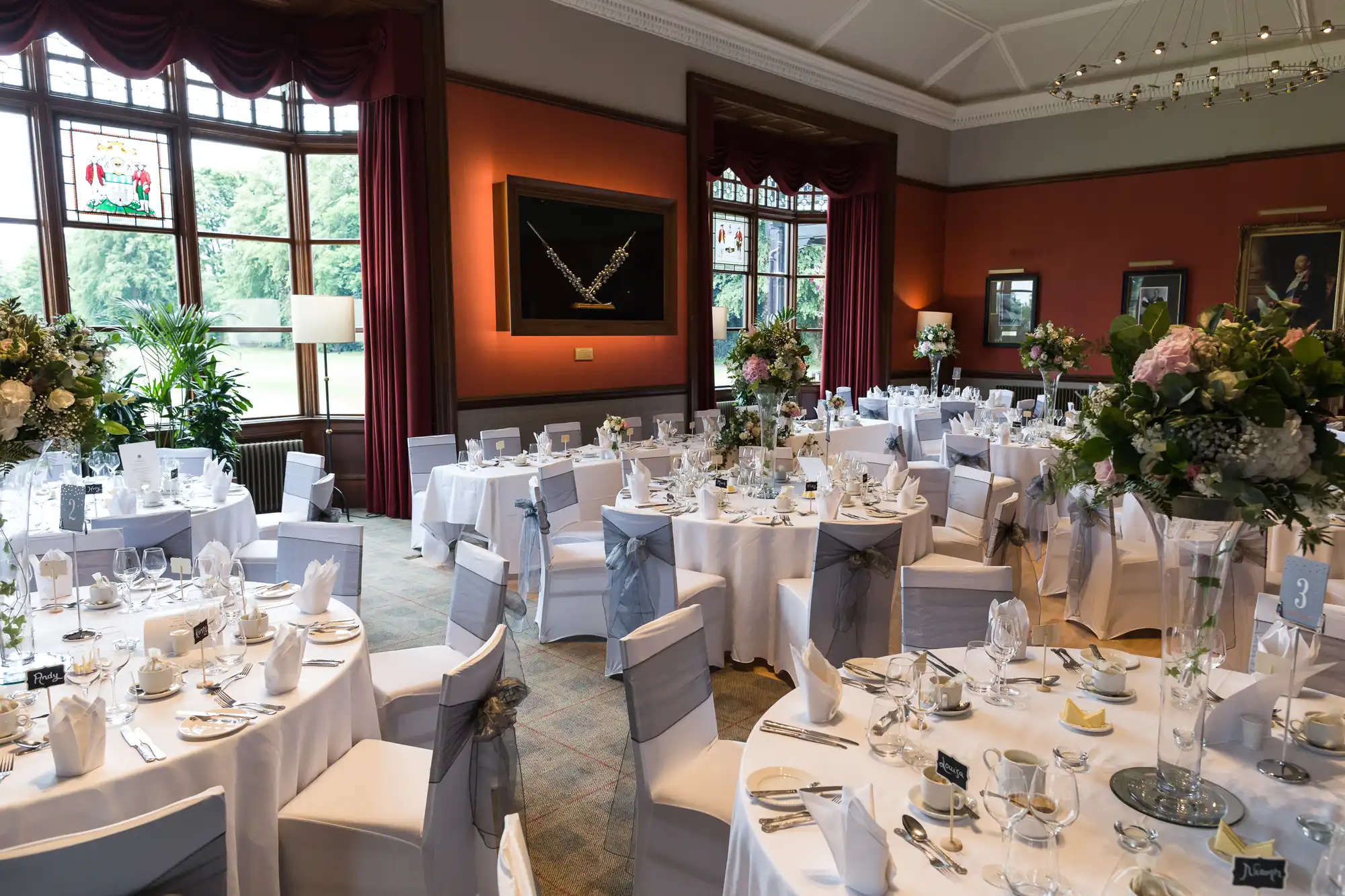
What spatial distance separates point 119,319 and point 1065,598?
7.64 metres

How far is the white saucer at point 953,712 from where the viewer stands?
2.13 meters

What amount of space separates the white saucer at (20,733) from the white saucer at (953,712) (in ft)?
7.31

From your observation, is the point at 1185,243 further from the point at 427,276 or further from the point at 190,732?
the point at 190,732

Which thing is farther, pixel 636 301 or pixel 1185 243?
pixel 1185 243

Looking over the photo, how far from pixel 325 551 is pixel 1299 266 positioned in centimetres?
1135

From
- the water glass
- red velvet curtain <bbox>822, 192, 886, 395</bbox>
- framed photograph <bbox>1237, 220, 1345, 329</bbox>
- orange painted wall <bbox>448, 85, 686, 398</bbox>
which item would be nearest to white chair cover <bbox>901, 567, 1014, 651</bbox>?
the water glass

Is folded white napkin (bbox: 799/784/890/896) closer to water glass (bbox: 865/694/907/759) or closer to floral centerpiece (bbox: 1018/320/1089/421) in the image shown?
water glass (bbox: 865/694/907/759)

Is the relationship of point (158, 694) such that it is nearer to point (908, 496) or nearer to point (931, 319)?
point (908, 496)

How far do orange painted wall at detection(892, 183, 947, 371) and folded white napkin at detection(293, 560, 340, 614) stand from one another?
10880 millimetres

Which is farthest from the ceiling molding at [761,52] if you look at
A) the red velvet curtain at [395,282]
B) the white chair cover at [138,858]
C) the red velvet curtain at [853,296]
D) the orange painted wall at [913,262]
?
the white chair cover at [138,858]

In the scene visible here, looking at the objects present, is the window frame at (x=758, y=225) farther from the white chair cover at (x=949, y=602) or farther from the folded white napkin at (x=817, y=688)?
the folded white napkin at (x=817, y=688)

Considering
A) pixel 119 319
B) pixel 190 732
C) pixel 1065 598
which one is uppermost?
pixel 119 319

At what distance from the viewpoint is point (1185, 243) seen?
1103 centimetres

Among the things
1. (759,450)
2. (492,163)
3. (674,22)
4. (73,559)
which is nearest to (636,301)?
(492,163)
